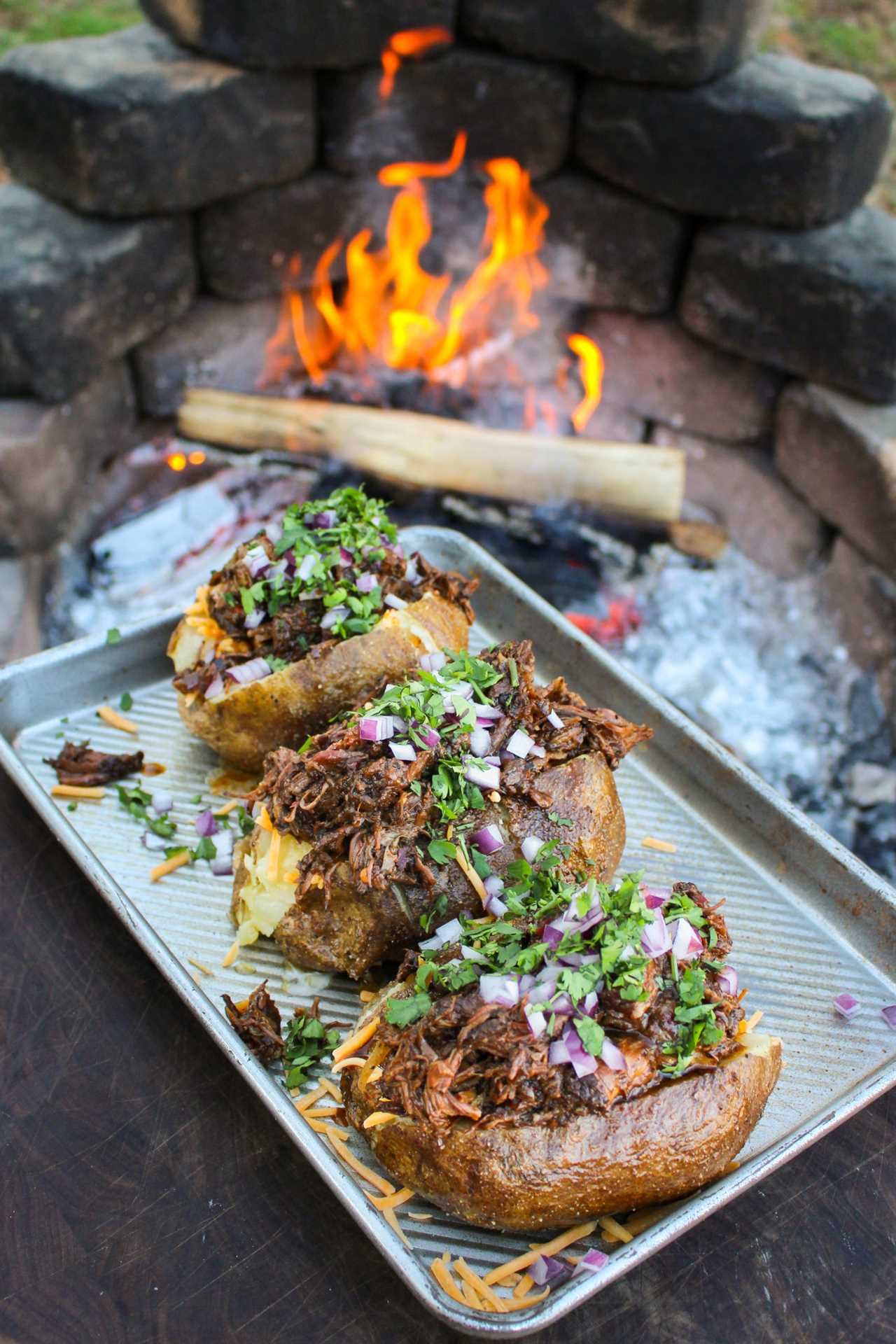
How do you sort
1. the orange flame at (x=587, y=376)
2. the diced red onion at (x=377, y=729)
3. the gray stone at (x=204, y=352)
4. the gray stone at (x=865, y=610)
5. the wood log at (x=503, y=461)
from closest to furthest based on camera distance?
the diced red onion at (x=377, y=729)
the gray stone at (x=865, y=610)
the wood log at (x=503, y=461)
the gray stone at (x=204, y=352)
the orange flame at (x=587, y=376)

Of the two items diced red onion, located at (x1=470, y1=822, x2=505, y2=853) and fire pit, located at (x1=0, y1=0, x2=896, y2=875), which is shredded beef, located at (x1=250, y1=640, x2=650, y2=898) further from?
fire pit, located at (x1=0, y1=0, x2=896, y2=875)

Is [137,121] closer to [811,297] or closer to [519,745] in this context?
[811,297]

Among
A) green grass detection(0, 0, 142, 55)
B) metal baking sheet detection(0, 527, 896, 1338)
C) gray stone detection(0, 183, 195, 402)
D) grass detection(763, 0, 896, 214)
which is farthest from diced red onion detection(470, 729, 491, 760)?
green grass detection(0, 0, 142, 55)

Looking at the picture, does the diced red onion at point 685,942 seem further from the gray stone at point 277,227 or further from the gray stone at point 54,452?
the gray stone at point 277,227

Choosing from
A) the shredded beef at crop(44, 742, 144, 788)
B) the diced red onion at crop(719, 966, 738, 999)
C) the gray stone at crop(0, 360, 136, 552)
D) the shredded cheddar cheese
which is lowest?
the gray stone at crop(0, 360, 136, 552)

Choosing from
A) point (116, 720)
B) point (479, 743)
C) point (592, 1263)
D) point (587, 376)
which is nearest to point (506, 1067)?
point (592, 1263)

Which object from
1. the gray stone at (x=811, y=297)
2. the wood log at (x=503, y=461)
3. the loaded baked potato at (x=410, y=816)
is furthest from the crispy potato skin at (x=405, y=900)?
the gray stone at (x=811, y=297)
